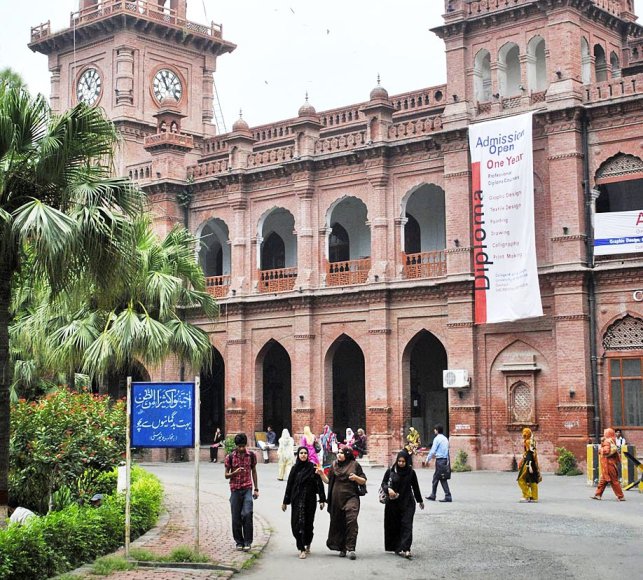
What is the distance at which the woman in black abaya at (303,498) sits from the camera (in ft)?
47.2

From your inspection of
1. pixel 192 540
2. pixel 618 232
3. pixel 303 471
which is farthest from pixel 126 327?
pixel 618 232

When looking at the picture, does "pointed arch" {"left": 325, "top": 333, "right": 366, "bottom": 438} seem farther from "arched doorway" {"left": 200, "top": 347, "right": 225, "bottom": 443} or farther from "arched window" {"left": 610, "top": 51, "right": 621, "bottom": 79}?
"arched window" {"left": 610, "top": 51, "right": 621, "bottom": 79}

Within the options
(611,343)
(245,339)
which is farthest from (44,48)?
(611,343)

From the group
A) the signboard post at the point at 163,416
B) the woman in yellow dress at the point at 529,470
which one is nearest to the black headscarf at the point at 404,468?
the signboard post at the point at 163,416

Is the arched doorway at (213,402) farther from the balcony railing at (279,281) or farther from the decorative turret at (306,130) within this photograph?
the decorative turret at (306,130)

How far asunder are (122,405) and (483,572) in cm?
944

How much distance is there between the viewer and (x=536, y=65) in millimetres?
33000

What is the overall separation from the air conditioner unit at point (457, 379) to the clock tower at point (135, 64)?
15.3 m

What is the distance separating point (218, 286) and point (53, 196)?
78.2ft

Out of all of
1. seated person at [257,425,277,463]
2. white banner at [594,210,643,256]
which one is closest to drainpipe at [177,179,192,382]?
seated person at [257,425,277,463]

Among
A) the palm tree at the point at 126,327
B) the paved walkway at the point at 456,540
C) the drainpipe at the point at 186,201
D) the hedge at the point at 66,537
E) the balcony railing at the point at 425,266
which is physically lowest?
the paved walkway at the point at 456,540

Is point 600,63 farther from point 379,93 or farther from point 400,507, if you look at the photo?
point 400,507

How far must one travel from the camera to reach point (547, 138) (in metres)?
30.8

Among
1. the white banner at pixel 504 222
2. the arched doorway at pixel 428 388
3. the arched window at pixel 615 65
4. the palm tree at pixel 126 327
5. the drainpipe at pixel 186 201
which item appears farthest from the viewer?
the drainpipe at pixel 186 201
